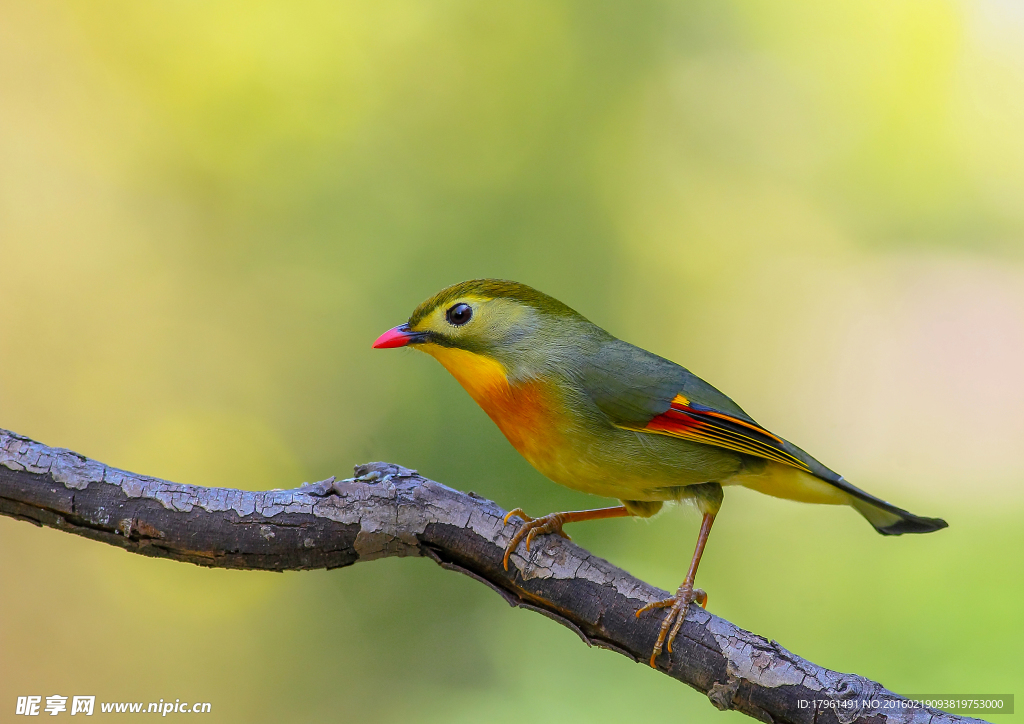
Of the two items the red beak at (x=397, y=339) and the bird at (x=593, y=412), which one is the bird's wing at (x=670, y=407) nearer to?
the bird at (x=593, y=412)

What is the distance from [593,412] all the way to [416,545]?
37.9 inches

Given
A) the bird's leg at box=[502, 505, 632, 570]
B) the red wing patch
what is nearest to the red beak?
the bird's leg at box=[502, 505, 632, 570]

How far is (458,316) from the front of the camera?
3672 mm

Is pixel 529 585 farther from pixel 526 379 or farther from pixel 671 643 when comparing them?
pixel 526 379

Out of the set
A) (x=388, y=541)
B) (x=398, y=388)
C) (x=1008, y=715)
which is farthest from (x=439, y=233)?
(x=1008, y=715)

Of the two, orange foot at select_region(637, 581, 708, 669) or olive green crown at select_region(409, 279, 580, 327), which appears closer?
orange foot at select_region(637, 581, 708, 669)

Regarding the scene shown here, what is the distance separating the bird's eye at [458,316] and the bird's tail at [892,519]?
84.4 inches

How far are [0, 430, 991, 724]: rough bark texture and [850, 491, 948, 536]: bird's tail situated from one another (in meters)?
1.17

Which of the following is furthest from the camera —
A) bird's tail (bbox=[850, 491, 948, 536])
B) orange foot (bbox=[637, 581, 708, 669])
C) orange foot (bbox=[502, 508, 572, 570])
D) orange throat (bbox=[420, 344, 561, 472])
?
bird's tail (bbox=[850, 491, 948, 536])

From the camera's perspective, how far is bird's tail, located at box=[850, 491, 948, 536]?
390 cm

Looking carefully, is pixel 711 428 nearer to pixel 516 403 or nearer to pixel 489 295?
pixel 516 403

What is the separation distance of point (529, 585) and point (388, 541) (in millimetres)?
617

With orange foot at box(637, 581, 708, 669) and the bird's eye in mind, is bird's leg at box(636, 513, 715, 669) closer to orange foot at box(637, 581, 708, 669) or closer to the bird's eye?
orange foot at box(637, 581, 708, 669)

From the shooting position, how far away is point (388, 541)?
3.22 meters
